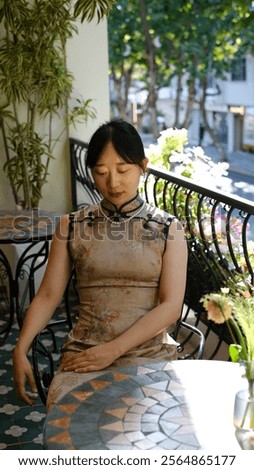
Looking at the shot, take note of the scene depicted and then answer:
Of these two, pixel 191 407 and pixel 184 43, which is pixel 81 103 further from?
pixel 184 43

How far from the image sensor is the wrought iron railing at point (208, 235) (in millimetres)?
2916

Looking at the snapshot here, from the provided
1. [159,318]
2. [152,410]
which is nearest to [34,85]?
[159,318]

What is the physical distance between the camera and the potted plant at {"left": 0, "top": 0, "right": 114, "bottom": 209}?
14.1 feet

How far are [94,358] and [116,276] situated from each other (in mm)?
271

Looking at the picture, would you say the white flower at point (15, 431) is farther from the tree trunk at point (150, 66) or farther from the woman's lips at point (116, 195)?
the tree trunk at point (150, 66)

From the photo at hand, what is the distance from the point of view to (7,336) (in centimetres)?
395

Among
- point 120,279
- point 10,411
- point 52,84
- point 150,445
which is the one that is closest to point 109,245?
point 120,279

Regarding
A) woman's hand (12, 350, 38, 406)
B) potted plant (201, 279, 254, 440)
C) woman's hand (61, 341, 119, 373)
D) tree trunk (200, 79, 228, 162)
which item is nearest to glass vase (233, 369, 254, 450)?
potted plant (201, 279, 254, 440)

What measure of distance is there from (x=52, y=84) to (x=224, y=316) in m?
3.31

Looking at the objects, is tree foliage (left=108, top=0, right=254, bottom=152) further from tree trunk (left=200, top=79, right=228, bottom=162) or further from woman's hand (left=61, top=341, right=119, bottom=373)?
woman's hand (left=61, top=341, right=119, bottom=373)

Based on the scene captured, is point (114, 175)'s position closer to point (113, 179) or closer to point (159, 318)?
point (113, 179)

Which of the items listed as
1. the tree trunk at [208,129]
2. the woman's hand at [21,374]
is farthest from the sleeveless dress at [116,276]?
the tree trunk at [208,129]

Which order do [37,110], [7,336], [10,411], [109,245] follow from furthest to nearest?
[37,110] < [7,336] < [10,411] < [109,245]

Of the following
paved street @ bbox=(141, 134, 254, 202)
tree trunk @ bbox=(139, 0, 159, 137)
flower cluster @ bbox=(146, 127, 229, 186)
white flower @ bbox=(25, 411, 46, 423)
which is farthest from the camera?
paved street @ bbox=(141, 134, 254, 202)
